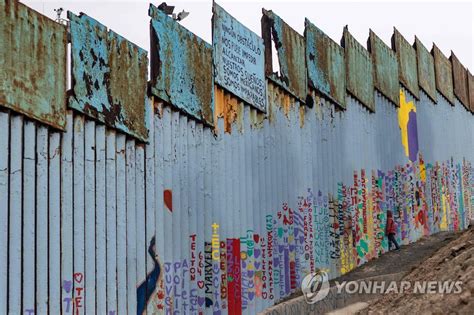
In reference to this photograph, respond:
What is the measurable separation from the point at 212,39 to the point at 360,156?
18.9 ft

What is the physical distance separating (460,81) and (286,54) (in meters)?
12.9

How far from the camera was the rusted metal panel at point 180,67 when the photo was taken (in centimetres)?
1057

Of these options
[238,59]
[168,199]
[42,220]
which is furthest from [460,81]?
[42,220]

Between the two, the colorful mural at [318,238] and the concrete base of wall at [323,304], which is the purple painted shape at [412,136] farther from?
the concrete base of wall at [323,304]

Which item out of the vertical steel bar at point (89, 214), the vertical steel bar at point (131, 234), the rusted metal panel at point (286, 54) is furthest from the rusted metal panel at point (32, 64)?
the rusted metal panel at point (286, 54)

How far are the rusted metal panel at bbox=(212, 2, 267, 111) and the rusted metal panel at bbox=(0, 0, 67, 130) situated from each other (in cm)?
341

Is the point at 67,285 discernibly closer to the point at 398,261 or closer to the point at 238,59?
the point at 238,59

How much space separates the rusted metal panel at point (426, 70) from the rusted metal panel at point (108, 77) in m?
12.2

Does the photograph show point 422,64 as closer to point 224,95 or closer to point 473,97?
point 473,97

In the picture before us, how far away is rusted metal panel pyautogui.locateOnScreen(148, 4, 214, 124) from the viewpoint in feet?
34.7

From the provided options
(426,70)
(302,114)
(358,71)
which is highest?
(426,70)

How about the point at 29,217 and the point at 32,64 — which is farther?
the point at 32,64

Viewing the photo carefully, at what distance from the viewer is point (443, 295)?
19.5ft

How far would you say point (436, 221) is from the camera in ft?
68.7
